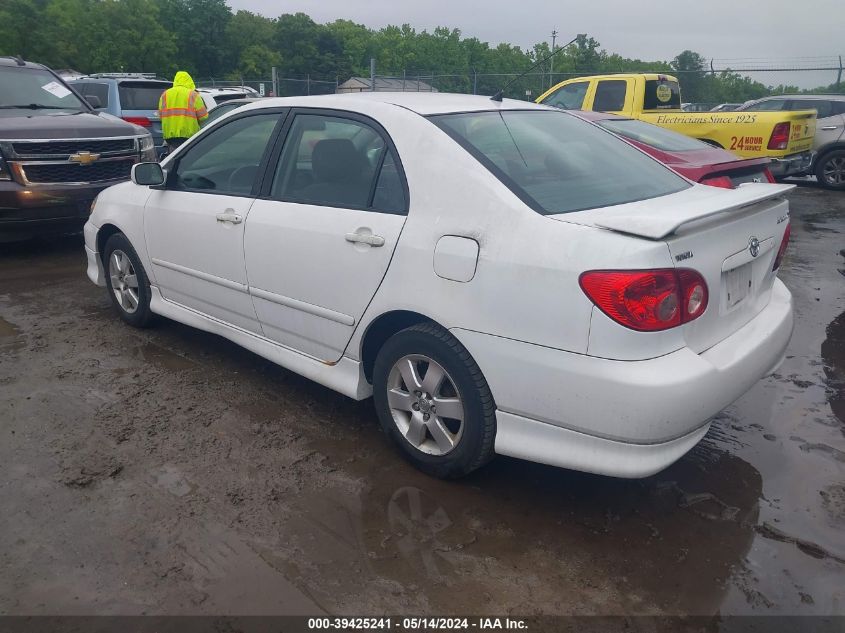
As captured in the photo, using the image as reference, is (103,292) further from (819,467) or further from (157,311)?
(819,467)

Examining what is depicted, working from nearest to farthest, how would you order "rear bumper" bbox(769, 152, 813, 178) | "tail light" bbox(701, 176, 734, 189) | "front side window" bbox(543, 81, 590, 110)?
1. "tail light" bbox(701, 176, 734, 189)
2. "rear bumper" bbox(769, 152, 813, 178)
3. "front side window" bbox(543, 81, 590, 110)

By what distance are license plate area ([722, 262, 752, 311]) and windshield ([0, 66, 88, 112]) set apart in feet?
25.1

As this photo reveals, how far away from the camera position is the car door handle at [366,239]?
3104 mm

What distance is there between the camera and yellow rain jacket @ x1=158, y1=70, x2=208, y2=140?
34.7ft

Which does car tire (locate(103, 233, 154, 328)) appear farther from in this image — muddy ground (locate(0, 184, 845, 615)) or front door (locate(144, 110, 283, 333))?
muddy ground (locate(0, 184, 845, 615))

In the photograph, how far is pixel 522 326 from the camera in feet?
8.70

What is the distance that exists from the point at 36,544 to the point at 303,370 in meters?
1.42

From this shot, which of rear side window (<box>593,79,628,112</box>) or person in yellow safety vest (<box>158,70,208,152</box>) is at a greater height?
rear side window (<box>593,79,628,112</box>)

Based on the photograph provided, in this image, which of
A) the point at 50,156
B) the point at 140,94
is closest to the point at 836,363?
the point at 50,156

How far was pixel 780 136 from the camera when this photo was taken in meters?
9.66

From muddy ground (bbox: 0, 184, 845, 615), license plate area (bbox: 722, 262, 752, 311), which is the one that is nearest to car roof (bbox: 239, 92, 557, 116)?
license plate area (bbox: 722, 262, 752, 311)

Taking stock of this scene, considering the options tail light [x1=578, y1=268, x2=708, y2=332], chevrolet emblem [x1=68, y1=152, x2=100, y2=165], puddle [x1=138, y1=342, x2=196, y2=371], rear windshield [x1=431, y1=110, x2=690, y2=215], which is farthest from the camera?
chevrolet emblem [x1=68, y1=152, x2=100, y2=165]

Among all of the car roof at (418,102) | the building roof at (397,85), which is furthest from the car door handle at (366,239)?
the building roof at (397,85)

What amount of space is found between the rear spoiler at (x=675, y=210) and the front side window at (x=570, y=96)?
25.7ft
